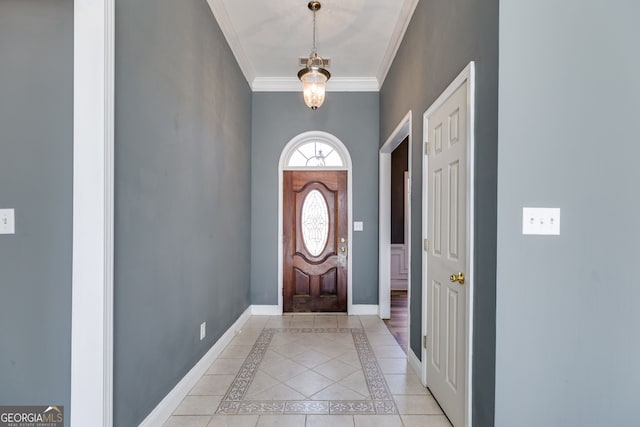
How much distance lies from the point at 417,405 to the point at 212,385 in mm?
1522

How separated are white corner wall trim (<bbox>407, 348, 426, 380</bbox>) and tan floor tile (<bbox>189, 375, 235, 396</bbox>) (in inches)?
59.2

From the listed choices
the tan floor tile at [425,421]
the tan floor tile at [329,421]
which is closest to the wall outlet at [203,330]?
the tan floor tile at [329,421]

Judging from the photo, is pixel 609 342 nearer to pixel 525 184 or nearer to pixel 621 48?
pixel 525 184

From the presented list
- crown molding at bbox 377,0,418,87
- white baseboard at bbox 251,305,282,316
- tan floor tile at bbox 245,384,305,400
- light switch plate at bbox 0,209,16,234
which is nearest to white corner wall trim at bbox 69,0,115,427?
light switch plate at bbox 0,209,16,234

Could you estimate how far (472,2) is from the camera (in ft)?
5.58

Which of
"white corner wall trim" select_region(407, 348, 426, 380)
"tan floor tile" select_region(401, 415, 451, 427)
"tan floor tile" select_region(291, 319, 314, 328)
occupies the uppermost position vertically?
"white corner wall trim" select_region(407, 348, 426, 380)

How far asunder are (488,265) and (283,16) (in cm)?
289

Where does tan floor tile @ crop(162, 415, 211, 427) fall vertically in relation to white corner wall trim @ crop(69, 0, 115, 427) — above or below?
below

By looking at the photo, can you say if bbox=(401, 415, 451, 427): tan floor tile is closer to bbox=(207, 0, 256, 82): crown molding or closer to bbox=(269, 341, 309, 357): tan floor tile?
bbox=(269, 341, 309, 357): tan floor tile

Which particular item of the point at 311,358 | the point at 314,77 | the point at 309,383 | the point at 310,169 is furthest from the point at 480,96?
the point at 310,169

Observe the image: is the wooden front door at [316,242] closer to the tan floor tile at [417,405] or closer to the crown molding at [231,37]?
the crown molding at [231,37]

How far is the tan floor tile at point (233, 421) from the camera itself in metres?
2.00

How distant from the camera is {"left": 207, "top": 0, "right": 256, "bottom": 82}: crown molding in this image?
2888 mm

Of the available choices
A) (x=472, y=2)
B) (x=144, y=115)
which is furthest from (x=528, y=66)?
(x=144, y=115)
